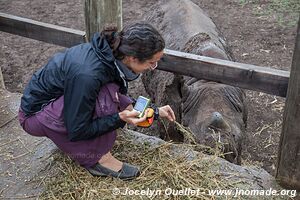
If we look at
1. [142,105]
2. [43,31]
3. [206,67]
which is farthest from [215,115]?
[43,31]

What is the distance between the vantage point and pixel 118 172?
315 centimetres

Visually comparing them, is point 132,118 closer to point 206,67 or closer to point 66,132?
point 66,132

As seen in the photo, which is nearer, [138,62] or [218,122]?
[138,62]

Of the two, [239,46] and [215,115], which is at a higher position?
Answer: [215,115]

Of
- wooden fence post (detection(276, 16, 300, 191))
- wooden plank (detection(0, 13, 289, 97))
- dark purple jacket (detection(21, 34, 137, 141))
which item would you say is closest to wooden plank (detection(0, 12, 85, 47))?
wooden plank (detection(0, 13, 289, 97))

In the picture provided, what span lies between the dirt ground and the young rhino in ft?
1.47

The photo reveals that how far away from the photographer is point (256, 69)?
3.07m

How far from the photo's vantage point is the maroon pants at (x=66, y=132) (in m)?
2.91

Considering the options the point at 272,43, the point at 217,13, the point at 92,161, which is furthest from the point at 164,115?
the point at 217,13

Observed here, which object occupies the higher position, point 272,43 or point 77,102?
point 77,102

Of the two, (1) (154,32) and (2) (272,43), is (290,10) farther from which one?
(1) (154,32)

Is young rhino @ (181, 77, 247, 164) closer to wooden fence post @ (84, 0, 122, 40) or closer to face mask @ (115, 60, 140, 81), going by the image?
face mask @ (115, 60, 140, 81)

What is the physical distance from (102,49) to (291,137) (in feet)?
4.45

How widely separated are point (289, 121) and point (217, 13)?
553cm
